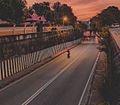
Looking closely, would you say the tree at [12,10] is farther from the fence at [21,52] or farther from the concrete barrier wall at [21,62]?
the concrete barrier wall at [21,62]

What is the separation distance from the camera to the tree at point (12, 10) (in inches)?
3682

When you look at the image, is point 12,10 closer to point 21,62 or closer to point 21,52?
point 21,52

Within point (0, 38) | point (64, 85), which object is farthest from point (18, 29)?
point (64, 85)

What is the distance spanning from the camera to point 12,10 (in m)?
95.8

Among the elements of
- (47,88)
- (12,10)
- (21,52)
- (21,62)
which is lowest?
(47,88)

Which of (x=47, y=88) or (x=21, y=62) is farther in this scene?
(x=21, y=62)

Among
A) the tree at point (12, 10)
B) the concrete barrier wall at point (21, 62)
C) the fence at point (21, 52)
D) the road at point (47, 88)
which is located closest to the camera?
the road at point (47, 88)

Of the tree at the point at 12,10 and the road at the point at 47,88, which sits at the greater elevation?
the tree at the point at 12,10

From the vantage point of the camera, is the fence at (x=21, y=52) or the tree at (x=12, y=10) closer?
the fence at (x=21, y=52)

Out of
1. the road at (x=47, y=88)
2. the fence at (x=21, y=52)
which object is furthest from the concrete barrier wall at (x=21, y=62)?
the road at (x=47, y=88)

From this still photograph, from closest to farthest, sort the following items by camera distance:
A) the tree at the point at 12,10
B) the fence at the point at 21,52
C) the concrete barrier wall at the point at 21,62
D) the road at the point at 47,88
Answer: the road at the point at 47,88 → the concrete barrier wall at the point at 21,62 → the fence at the point at 21,52 → the tree at the point at 12,10

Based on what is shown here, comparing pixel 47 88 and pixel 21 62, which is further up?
pixel 21 62

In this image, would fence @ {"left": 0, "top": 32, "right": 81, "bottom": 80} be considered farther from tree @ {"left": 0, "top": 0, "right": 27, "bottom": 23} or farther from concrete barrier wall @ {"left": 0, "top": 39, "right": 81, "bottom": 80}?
tree @ {"left": 0, "top": 0, "right": 27, "bottom": 23}

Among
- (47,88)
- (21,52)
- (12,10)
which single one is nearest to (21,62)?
(21,52)
